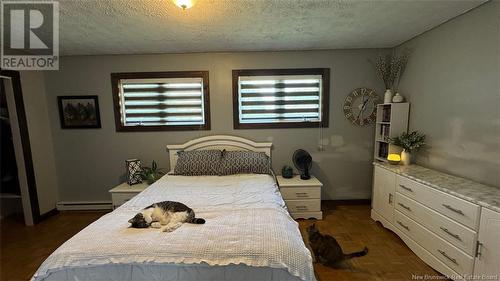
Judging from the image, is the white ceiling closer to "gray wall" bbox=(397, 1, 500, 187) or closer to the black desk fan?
"gray wall" bbox=(397, 1, 500, 187)

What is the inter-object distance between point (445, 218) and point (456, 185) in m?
0.31

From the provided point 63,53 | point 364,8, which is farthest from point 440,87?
point 63,53

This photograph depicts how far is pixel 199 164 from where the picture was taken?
A: 2830 mm

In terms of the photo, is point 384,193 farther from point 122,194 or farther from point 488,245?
point 122,194

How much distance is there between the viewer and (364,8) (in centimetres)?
189

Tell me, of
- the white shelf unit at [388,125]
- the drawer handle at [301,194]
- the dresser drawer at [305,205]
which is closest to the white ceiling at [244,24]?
the white shelf unit at [388,125]

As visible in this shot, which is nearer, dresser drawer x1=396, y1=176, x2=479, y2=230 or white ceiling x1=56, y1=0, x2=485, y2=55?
dresser drawer x1=396, y1=176, x2=479, y2=230

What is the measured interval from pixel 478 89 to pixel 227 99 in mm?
2679

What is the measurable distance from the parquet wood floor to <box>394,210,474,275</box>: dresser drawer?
18 cm

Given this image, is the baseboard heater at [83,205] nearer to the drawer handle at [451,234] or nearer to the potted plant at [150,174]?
the potted plant at [150,174]

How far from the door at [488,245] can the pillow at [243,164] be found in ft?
6.33

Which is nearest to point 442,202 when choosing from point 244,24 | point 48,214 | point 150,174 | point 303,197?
point 303,197

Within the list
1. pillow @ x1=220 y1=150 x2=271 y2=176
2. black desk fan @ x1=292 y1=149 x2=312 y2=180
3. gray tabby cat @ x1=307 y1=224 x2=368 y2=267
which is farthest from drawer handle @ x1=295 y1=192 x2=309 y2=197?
gray tabby cat @ x1=307 y1=224 x2=368 y2=267

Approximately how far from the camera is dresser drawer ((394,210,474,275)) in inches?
64.4
